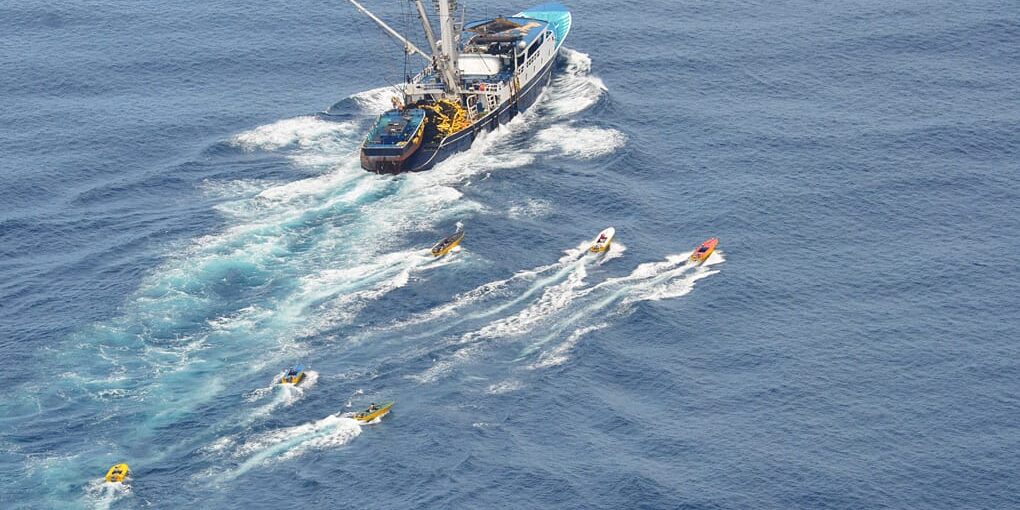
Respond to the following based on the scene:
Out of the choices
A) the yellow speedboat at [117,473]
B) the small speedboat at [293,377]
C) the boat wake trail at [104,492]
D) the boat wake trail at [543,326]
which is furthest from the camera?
the boat wake trail at [543,326]

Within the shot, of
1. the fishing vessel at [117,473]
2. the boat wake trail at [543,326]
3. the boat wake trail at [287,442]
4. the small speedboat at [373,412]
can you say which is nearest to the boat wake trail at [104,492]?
the fishing vessel at [117,473]

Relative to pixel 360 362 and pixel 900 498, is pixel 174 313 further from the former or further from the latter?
pixel 900 498

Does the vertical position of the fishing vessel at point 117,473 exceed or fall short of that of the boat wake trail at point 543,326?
it falls short

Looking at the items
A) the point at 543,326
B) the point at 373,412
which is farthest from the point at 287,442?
the point at 543,326

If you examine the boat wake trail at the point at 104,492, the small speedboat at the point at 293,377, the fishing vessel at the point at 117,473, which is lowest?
the boat wake trail at the point at 104,492

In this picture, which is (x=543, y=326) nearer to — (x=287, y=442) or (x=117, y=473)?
(x=287, y=442)

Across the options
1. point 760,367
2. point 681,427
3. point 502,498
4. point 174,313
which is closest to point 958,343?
point 760,367

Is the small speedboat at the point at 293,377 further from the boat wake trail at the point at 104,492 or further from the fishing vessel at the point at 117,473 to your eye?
the boat wake trail at the point at 104,492
